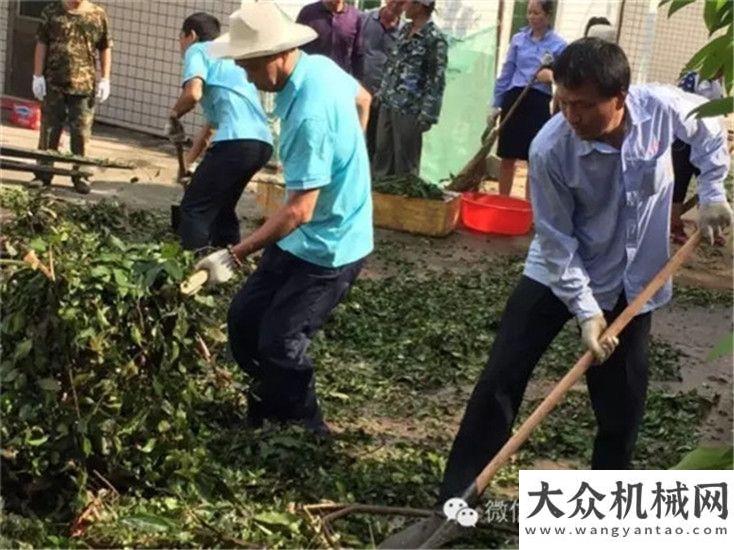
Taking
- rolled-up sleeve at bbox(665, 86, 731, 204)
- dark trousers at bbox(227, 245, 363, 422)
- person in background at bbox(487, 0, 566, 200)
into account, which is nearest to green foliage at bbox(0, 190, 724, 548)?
dark trousers at bbox(227, 245, 363, 422)

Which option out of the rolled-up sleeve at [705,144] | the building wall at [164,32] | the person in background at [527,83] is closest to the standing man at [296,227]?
the rolled-up sleeve at [705,144]

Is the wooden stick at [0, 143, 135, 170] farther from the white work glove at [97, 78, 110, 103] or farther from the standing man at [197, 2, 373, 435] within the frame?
the standing man at [197, 2, 373, 435]

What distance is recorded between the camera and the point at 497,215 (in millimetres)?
9359

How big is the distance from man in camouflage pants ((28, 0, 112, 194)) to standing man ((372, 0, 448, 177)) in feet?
7.96

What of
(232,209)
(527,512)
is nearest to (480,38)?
(232,209)

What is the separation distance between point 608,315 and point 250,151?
9.61 feet

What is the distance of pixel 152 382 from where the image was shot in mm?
4062

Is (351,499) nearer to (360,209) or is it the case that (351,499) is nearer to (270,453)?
(270,453)

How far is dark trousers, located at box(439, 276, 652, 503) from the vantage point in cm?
404

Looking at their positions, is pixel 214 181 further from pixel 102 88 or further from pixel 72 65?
pixel 102 88

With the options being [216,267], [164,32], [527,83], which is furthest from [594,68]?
[164,32]

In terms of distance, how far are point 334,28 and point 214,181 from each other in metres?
3.51

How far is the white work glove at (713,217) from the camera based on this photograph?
3.98m

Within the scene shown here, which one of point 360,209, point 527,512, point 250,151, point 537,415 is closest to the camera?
point 527,512
